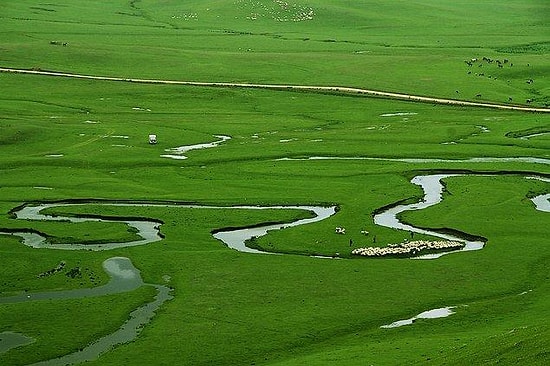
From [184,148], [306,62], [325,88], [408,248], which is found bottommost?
[184,148]

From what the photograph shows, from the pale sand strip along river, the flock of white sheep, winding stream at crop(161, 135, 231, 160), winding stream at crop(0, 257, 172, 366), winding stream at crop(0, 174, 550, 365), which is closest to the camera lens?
winding stream at crop(0, 257, 172, 366)

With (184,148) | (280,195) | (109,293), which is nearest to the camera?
(109,293)

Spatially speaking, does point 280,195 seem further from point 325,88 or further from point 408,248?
point 325,88

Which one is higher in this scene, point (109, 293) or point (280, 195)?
point (280, 195)

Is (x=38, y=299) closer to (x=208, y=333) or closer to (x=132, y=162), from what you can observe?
(x=208, y=333)

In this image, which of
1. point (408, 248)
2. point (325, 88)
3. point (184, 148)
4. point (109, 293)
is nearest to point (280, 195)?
point (408, 248)

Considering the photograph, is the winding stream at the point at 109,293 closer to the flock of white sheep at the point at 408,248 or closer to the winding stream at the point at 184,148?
the flock of white sheep at the point at 408,248

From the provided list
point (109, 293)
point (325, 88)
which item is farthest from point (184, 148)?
point (109, 293)

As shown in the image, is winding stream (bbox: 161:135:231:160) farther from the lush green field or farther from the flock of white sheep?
the flock of white sheep

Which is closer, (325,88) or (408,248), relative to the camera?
(408,248)

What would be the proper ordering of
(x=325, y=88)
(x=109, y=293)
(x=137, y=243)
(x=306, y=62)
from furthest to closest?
(x=306, y=62) < (x=325, y=88) < (x=137, y=243) < (x=109, y=293)

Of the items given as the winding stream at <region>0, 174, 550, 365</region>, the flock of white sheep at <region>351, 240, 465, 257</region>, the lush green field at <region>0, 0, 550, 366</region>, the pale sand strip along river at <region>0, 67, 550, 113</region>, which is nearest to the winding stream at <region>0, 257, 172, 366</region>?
the winding stream at <region>0, 174, 550, 365</region>
